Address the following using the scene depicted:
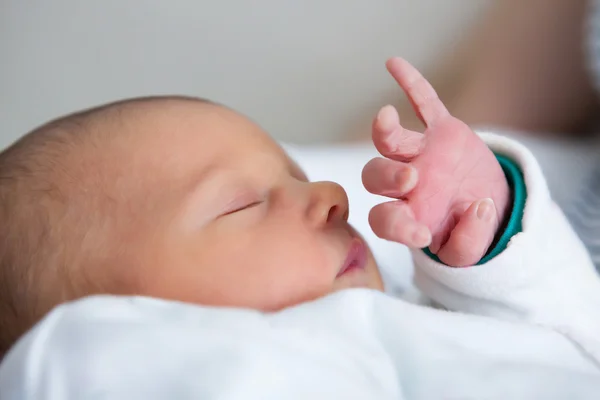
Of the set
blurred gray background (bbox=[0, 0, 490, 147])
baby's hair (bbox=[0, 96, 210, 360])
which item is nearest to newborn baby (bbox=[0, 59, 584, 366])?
baby's hair (bbox=[0, 96, 210, 360])

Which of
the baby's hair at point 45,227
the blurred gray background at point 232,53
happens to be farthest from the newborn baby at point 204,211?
the blurred gray background at point 232,53

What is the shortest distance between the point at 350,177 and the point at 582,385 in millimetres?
476

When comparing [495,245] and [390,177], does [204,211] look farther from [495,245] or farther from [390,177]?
[495,245]

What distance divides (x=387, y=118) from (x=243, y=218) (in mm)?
145

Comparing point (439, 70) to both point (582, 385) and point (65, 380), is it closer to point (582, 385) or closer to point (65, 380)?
point (582, 385)

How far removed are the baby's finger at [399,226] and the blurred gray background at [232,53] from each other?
75 centimetres

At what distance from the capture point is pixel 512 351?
506 millimetres

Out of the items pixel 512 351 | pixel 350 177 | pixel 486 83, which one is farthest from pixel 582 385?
pixel 486 83

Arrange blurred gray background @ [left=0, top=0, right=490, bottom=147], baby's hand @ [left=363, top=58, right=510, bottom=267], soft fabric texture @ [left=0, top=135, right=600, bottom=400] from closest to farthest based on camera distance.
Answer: soft fabric texture @ [left=0, top=135, right=600, bottom=400]
baby's hand @ [left=363, top=58, right=510, bottom=267]
blurred gray background @ [left=0, top=0, right=490, bottom=147]

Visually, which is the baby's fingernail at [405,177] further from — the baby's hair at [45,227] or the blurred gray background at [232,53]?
the blurred gray background at [232,53]

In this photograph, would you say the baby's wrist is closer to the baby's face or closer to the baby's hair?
the baby's face

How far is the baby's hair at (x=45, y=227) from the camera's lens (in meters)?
0.47

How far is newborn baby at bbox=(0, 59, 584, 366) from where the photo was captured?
48 cm

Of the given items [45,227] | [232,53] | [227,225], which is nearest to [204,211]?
[227,225]
